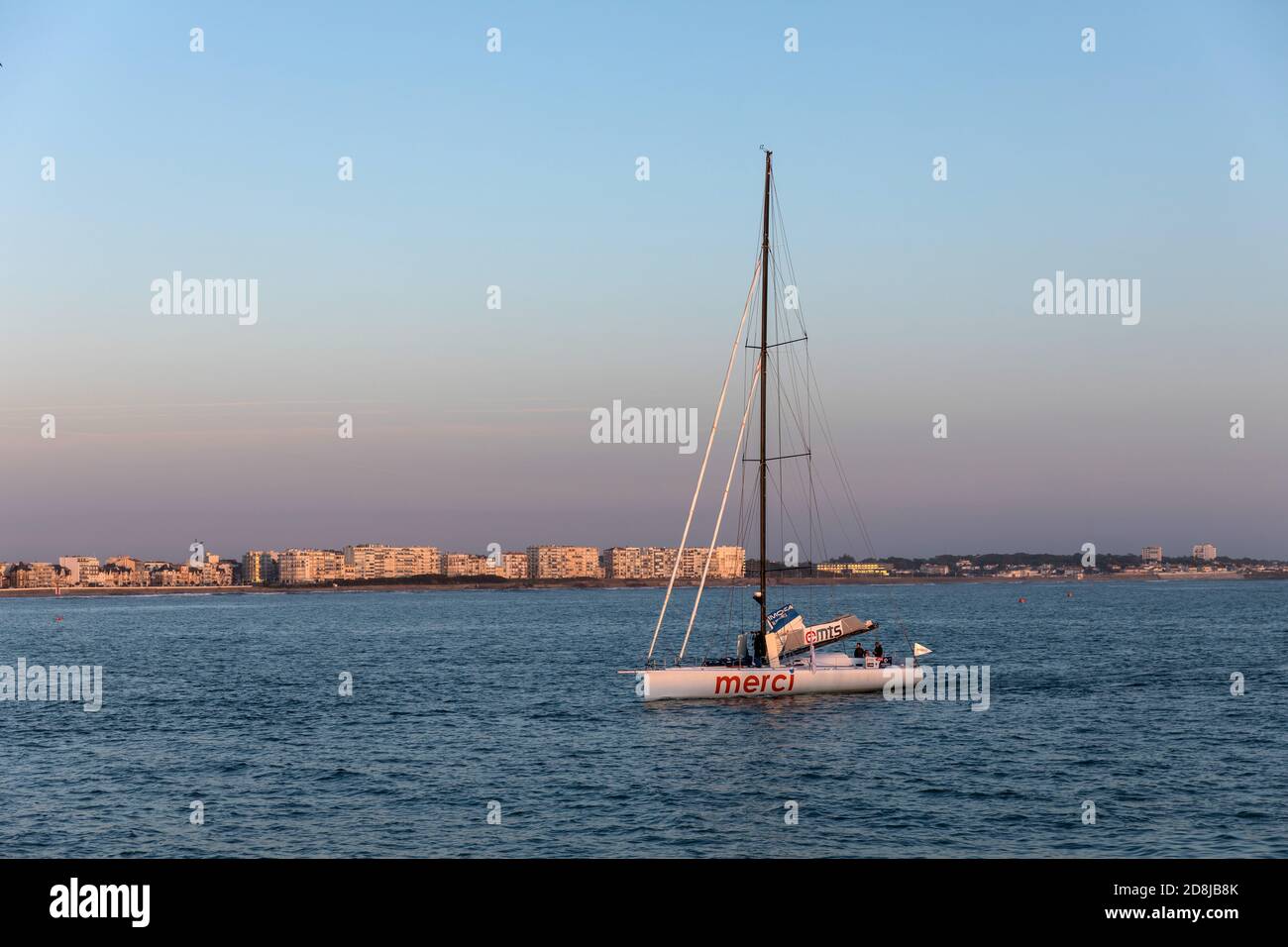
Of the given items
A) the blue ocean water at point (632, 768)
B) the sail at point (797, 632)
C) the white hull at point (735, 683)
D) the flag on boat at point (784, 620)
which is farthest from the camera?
the sail at point (797, 632)

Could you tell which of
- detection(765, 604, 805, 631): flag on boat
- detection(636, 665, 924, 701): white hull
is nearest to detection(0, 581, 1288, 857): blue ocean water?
detection(636, 665, 924, 701): white hull

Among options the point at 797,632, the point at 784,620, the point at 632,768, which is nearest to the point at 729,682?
the point at 784,620

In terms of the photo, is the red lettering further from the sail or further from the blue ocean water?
the sail

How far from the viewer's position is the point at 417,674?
76250 mm

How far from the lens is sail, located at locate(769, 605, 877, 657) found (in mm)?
52938

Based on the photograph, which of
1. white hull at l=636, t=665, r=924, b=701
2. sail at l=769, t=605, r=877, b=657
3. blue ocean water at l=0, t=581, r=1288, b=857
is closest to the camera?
blue ocean water at l=0, t=581, r=1288, b=857

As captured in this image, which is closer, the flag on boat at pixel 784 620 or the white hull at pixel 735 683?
the white hull at pixel 735 683

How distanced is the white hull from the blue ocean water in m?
0.78

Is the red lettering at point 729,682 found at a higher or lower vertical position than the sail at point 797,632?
lower

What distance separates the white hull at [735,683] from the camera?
2008 inches

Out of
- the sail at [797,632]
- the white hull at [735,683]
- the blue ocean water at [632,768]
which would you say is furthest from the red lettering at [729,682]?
the sail at [797,632]

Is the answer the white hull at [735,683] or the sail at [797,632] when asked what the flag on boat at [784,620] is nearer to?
the sail at [797,632]

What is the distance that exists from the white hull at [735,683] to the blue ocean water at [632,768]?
0.78m
